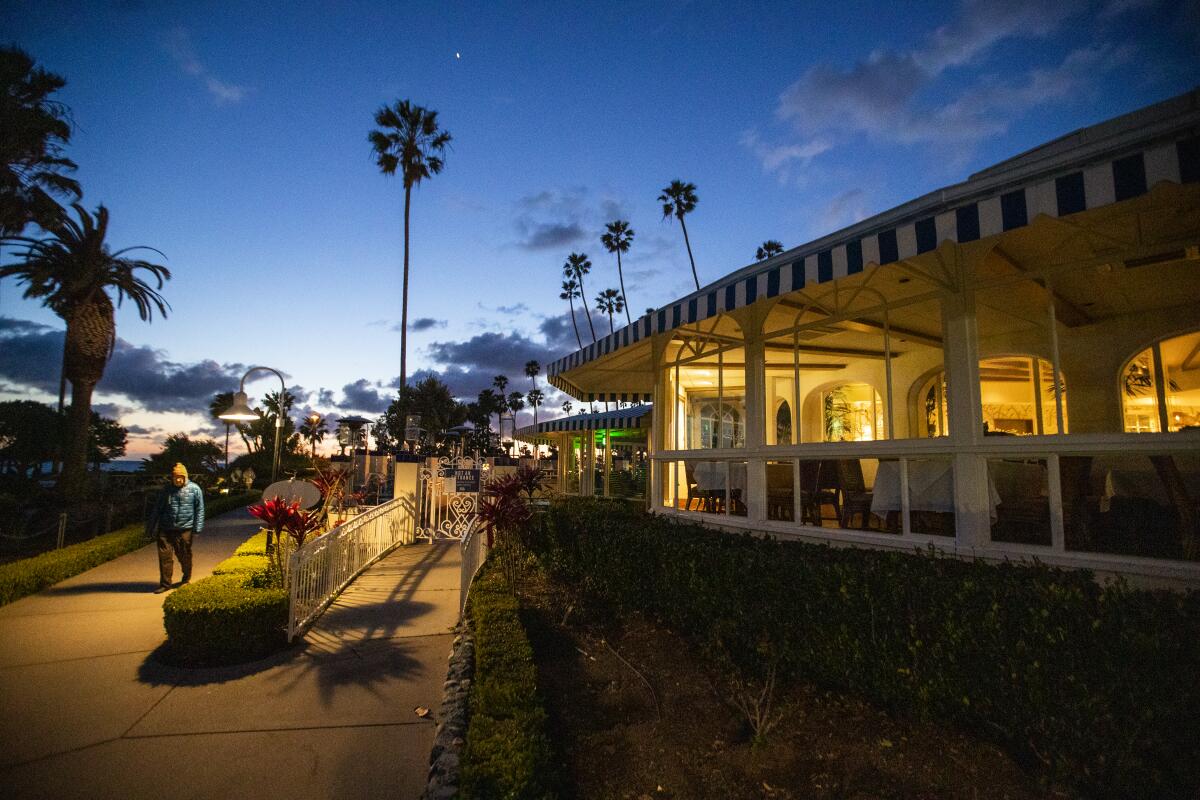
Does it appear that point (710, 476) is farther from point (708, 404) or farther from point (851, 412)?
point (708, 404)

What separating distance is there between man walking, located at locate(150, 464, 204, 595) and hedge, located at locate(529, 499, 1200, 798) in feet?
21.4

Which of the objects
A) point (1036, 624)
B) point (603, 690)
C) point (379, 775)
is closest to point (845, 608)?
point (1036, 624)

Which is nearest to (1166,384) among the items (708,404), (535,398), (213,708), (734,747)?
(734,747)

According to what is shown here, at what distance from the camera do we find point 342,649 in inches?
195

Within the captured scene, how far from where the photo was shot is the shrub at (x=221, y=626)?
4.68 metres

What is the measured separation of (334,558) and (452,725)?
158 inches

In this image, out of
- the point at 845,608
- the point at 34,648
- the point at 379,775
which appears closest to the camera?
the point at 379,775

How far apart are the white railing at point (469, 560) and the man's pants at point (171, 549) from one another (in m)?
3.76

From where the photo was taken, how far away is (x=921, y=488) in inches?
187

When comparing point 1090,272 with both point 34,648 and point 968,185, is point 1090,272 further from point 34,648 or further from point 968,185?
point 34,648

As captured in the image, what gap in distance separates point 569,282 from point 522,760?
5260 cm

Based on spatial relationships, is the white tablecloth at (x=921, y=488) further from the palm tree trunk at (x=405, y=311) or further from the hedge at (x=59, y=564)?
the palm tree trunk at (x=405, y=311)

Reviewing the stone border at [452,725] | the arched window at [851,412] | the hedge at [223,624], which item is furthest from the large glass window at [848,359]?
the hedge at [223,624]

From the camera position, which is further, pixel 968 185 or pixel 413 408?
pixel 413 408
